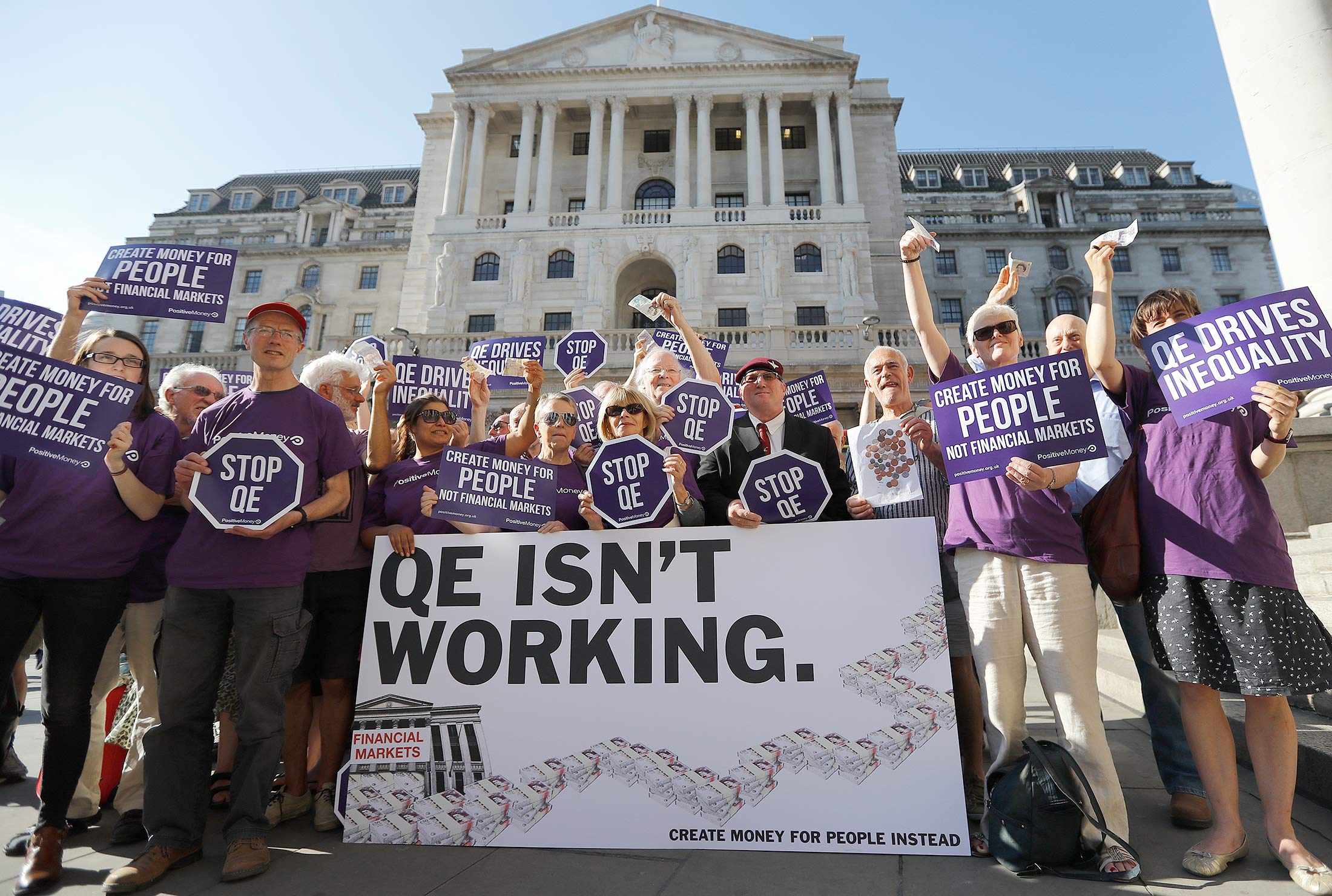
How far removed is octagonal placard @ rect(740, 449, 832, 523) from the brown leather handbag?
4.12ft

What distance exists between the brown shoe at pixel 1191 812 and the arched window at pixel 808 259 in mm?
28909

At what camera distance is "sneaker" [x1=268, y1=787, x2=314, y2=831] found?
3.63m

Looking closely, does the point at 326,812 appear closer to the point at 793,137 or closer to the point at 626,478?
the point at 626,478

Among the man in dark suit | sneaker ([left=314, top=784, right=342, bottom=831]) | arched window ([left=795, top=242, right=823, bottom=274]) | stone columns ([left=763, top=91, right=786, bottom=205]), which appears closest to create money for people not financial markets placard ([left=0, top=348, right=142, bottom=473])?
sneaker ([left=314, top=784, right=342, bottom=831])

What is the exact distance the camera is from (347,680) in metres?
3.81

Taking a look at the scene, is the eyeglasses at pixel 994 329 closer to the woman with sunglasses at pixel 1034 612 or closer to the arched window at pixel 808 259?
the woman with sunglasses at pixel 1034 612

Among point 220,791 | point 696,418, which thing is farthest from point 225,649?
point 696,418

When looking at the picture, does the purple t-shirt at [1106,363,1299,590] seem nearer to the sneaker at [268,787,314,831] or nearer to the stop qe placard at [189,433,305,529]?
the stop qe placard at [189,433,305,529]

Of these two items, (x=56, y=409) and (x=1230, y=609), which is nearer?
(x=1230, y=609)

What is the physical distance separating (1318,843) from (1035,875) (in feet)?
4.18

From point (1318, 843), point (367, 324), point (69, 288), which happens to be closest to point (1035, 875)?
point (1318, 843)

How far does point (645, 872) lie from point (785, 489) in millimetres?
1860

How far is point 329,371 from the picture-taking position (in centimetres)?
462

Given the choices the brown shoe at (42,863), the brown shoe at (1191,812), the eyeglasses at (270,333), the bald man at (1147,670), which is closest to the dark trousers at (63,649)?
the brown shoe at (42,863)
